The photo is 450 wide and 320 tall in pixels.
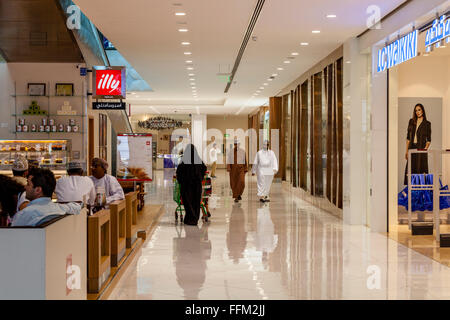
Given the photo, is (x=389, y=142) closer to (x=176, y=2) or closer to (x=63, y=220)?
(x=176, y=2)

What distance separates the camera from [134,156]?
11.3m

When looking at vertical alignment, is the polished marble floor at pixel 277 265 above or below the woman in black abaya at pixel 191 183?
below

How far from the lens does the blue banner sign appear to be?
22.2 feet

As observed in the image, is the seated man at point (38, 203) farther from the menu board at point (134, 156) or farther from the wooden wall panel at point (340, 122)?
the wooden wall panel at point (340, 122)

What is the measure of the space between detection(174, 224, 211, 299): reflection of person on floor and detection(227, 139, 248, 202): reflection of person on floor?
4798 millimetres

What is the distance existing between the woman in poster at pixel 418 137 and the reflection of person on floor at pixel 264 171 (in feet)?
15.0

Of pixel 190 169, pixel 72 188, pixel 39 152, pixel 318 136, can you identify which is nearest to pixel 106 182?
pixel 72 188

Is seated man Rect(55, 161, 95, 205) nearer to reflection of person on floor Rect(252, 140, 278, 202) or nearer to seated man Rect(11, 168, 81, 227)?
seated man Rect(11, 168, 81, 227)

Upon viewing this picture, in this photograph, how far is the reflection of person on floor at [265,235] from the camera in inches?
317

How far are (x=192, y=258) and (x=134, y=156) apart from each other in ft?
14.2

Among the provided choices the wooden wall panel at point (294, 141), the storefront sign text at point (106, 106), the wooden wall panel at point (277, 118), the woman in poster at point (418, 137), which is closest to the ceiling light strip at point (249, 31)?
the storefront sign text at point (106, 106)

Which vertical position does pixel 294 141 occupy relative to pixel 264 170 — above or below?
above

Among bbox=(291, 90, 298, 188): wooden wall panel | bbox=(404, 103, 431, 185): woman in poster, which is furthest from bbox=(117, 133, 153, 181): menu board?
bbox=(291, 90, 298, 188): wooden wall panel

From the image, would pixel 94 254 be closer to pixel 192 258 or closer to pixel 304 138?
pixel 192 258
